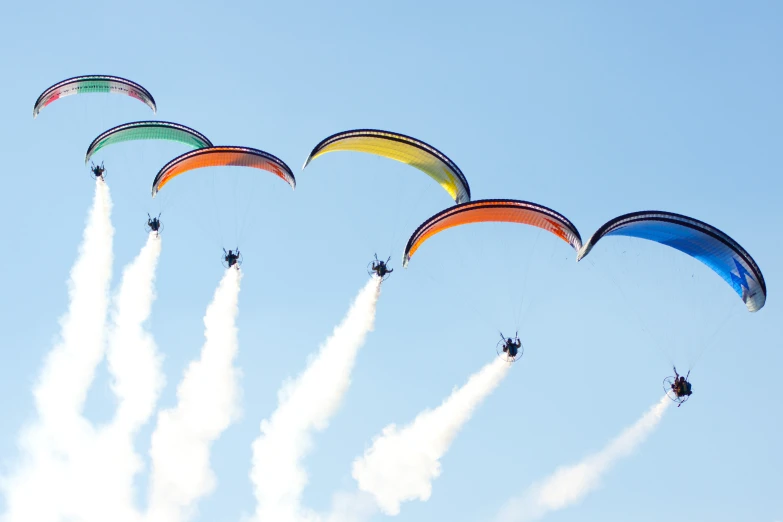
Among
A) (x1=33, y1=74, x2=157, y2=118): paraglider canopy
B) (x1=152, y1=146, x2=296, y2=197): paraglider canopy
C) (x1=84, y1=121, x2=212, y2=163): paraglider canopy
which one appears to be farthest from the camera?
(x1=33, y1=74, x2=157, y2=118): paraglider canopy

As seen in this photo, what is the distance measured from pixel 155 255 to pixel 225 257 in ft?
20.7

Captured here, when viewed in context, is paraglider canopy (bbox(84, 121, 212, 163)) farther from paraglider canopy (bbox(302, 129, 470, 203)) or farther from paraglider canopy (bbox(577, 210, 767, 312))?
paraglider canopy (bbox(577, 210, 767, 312))

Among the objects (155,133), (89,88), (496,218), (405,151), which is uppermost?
(89,88)

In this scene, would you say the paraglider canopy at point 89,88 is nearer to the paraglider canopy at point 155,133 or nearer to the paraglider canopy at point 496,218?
the paraglider canopy at point 155,133

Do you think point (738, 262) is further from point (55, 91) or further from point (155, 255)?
point (55, 91)

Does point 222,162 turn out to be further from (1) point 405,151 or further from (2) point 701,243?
(2) point 701,243

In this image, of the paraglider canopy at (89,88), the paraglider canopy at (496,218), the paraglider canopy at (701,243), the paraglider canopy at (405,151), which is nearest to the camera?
the paraglider canopy at (701,243)

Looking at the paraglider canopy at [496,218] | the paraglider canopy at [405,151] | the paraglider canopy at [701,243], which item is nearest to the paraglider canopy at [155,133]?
the paraglider canopy at [405,151]

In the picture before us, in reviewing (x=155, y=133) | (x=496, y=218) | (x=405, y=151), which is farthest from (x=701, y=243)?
(x=155, y=133)

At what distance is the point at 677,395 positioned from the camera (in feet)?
122

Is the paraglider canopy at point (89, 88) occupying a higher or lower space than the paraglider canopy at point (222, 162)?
higher

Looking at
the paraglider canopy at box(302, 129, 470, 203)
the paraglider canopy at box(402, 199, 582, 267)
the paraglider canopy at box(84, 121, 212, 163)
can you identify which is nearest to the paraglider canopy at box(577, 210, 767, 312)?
the paraglider canopy at box(402, 199, 582, 267)

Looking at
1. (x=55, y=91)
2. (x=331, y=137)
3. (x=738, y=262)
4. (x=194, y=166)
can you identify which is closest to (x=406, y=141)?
(x=331, y=137)

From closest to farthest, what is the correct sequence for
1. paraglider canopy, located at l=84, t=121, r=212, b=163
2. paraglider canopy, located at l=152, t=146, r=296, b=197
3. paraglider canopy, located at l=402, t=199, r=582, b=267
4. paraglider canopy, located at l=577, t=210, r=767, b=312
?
paraglider canopy, located at l=577, t=210, r=767, b=312, paraglider canopy, located at l=402, t=199, r=582, b=267, paraglider canopy, located at l=152, t=146, r=296, b=197, paraglider canopy, located at l=84, t=121, r=212, b=163
